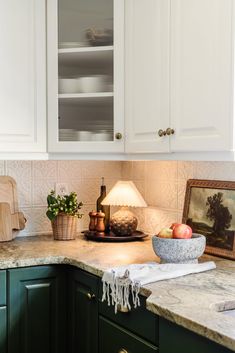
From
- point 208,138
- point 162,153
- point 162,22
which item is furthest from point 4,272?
point 162,22

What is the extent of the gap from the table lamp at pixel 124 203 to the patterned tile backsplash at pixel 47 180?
321 mm

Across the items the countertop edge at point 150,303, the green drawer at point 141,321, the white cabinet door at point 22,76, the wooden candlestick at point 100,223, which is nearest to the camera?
the countertop edge at point 150,303

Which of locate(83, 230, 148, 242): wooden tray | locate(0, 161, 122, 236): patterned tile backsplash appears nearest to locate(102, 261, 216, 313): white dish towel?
locate(83, 230, 148, 242): wooden tray

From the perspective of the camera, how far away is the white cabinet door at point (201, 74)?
1.99 m

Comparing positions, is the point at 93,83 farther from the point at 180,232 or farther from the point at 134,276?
the point at 134,276

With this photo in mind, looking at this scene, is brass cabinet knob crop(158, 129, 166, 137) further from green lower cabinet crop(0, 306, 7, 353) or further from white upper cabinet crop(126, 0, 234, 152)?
green lower cabinet crop(0, 306, 7, 353)

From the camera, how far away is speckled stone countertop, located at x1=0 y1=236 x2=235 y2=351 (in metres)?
1.54

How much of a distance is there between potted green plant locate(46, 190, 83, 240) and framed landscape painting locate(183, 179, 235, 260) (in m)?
0.60

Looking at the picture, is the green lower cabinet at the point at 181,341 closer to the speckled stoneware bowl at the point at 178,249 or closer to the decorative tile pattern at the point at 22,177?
the speckled stoneware bowl at the point at 178,249

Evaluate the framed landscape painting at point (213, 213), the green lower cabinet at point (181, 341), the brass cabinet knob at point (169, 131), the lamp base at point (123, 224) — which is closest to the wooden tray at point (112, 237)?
the lamp base at point (123, 224)

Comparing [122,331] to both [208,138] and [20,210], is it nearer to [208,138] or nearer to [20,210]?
[208,138]

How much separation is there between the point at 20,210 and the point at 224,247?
115 centimetres

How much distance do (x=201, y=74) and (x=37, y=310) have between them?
4.02 feet

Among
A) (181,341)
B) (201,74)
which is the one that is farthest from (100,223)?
(181,341)
